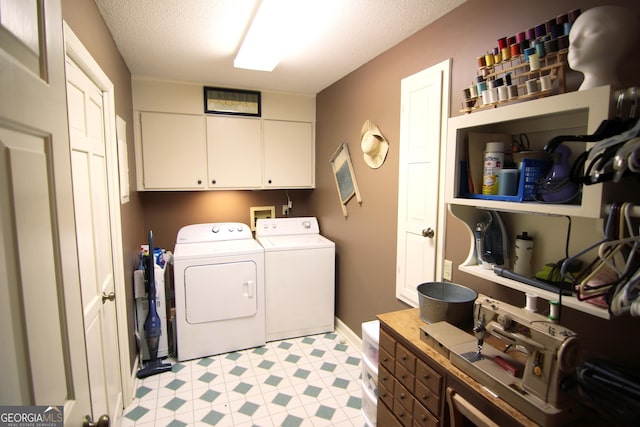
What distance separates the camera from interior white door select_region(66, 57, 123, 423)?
1443mm

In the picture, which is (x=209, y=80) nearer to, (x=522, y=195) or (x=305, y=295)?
(x=305, y=295)

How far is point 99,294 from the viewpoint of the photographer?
5.55 feet

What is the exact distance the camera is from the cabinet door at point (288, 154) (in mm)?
3498

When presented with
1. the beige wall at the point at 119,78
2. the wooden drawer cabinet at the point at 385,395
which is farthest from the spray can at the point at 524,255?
the beige wall at the point at 119,78

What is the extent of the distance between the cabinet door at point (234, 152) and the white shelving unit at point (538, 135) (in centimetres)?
237

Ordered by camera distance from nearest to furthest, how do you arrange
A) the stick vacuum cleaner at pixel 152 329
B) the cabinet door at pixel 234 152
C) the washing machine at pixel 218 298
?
1. the stick vacuum cleaner at pixel 152 329
2. the washing machine at pixel 218 298
3. the cabinet door at pixel 234 152

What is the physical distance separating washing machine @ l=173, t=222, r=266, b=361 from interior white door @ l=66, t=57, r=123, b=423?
69cm

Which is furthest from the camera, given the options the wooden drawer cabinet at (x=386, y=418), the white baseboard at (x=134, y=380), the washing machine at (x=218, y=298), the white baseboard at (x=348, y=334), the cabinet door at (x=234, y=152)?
the cabinet door at (x=234, y=152)

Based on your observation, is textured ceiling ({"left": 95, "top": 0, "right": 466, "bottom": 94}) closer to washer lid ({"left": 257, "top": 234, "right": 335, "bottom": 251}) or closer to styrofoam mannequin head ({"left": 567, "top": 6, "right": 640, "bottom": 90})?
styrofoam mannequin head ({"left": 567, "top": 6, "right": 640, "bottom": 90})

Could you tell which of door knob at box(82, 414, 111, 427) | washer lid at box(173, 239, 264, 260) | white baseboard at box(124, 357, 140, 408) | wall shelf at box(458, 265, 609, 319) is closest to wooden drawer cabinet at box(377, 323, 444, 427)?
wall shelf at box(458, 265, 609, 319)

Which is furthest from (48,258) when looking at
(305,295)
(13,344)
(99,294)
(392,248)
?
(305,295)

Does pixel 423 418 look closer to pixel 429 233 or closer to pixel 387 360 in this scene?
pixel 387 360

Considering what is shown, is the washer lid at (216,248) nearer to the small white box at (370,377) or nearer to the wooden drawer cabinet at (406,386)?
the small white box at (370,377)

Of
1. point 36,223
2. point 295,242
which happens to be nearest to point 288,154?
point 295,242
